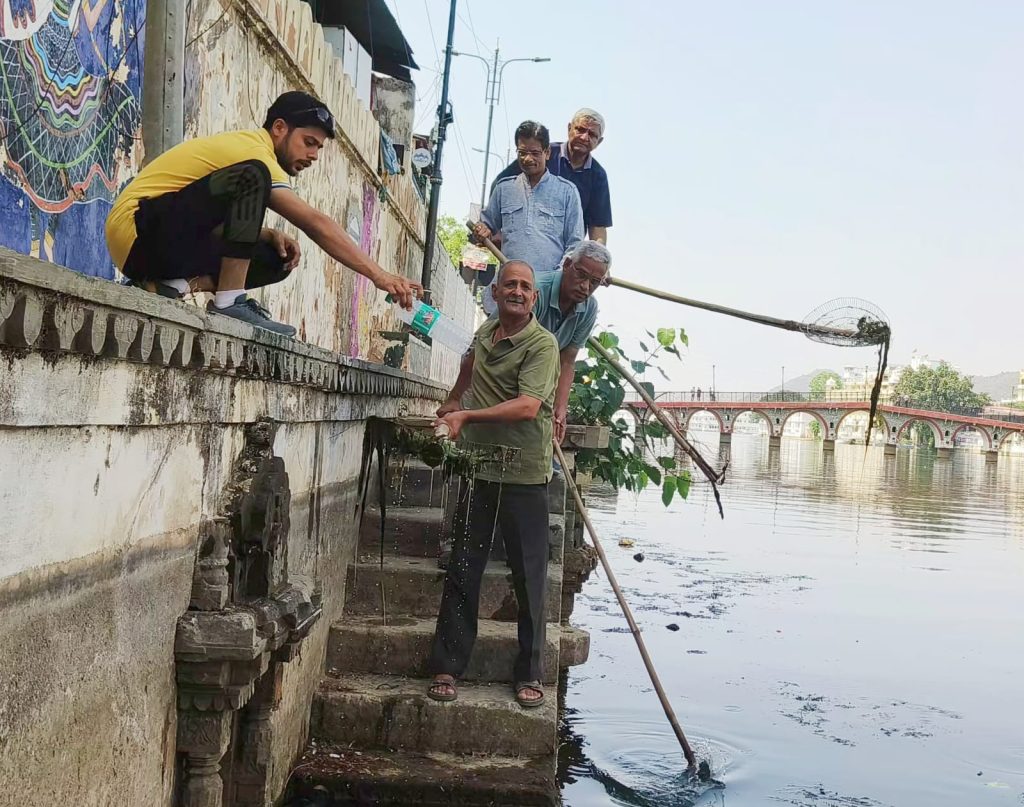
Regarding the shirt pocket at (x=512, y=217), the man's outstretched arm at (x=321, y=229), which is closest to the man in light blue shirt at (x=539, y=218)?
the shirt pocket at (x=512, y=217)

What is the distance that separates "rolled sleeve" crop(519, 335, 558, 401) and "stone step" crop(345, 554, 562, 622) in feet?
3.68

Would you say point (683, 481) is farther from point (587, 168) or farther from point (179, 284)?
point (179, 284)

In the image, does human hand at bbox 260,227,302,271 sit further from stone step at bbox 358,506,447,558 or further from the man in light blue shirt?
the man in light blue shirt

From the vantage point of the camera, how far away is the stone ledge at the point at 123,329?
5.71 feet

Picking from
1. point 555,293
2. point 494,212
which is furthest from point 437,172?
point 555,293

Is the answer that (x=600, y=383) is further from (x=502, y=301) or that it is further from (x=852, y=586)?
(x=852, y=586)

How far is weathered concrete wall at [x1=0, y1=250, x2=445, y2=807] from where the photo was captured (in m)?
1.90

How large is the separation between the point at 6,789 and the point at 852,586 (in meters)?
12.0

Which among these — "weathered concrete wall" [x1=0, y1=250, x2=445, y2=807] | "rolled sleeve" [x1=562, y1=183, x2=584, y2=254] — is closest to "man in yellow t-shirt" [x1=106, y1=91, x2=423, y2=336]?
"weathered concrete wall" [x1=0, y1=250, x2=445, y2=807]

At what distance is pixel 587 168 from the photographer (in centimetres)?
686

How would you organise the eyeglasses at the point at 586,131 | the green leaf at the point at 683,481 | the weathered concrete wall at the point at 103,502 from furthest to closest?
1. the green leaf at the point at 683,481
2. the eyeglasses at the point at 586,131
3. the weathered concrete wall at the point at 103,502

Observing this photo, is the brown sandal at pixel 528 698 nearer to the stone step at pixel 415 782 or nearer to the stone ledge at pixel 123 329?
the stone step at pixel 415 782

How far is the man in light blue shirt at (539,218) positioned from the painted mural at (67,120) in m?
2.10

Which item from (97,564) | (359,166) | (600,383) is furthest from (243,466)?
(359,166)
